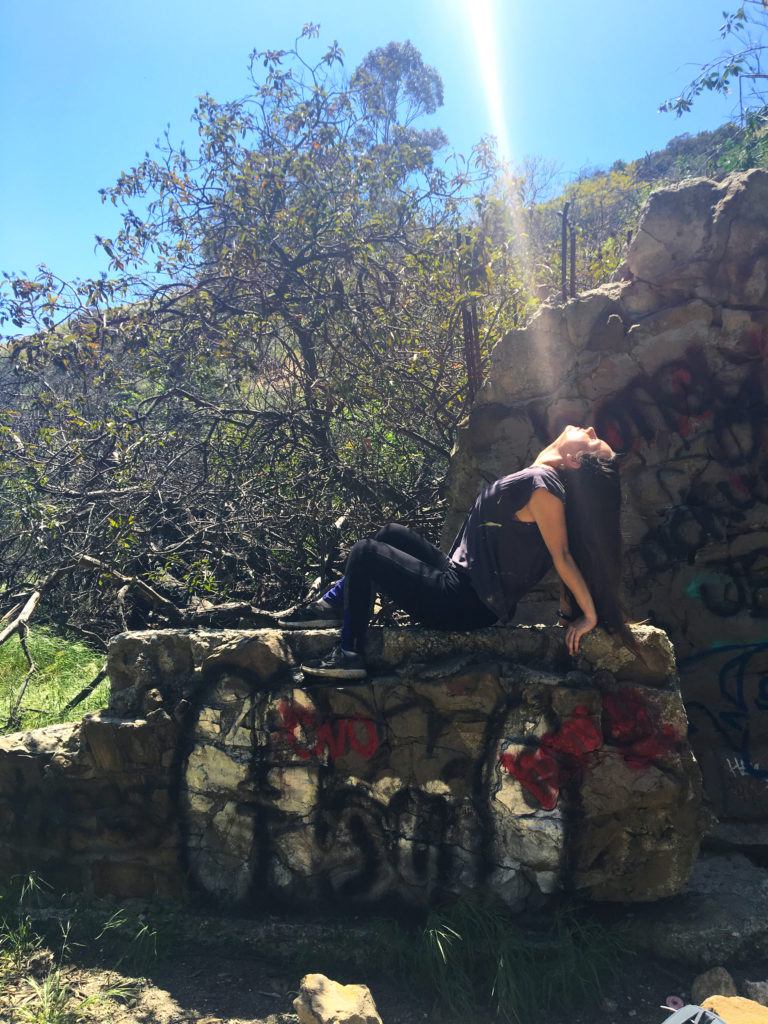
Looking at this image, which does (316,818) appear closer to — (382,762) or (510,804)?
(382,762)

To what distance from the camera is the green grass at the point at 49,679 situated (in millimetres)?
4922

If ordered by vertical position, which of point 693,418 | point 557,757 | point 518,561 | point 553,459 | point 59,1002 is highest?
point 693,418

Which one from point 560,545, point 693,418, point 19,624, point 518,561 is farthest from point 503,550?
point 19,624

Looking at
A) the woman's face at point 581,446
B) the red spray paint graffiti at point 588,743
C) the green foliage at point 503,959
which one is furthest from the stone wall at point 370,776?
the woman's face at point 581,446

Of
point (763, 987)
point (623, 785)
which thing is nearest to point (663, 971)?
point (763, 987)

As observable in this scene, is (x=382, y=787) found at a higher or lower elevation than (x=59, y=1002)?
higher

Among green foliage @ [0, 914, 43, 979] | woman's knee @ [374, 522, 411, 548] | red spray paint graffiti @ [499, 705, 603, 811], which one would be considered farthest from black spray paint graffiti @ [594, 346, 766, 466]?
green foliage @ [0, 914, 43, 979]

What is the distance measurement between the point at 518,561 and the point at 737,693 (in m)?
1.59

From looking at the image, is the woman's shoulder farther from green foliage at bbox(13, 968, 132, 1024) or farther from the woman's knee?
green foliage at bbox(13, 968, 132, 1024)

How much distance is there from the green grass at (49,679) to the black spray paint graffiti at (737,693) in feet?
12.2

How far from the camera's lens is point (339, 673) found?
3.21 metres

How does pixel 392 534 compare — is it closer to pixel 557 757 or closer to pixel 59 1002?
pixel 557 757

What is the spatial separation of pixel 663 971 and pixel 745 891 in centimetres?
53

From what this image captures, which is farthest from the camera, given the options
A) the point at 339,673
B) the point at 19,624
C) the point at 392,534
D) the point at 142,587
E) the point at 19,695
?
the point at 142,587
